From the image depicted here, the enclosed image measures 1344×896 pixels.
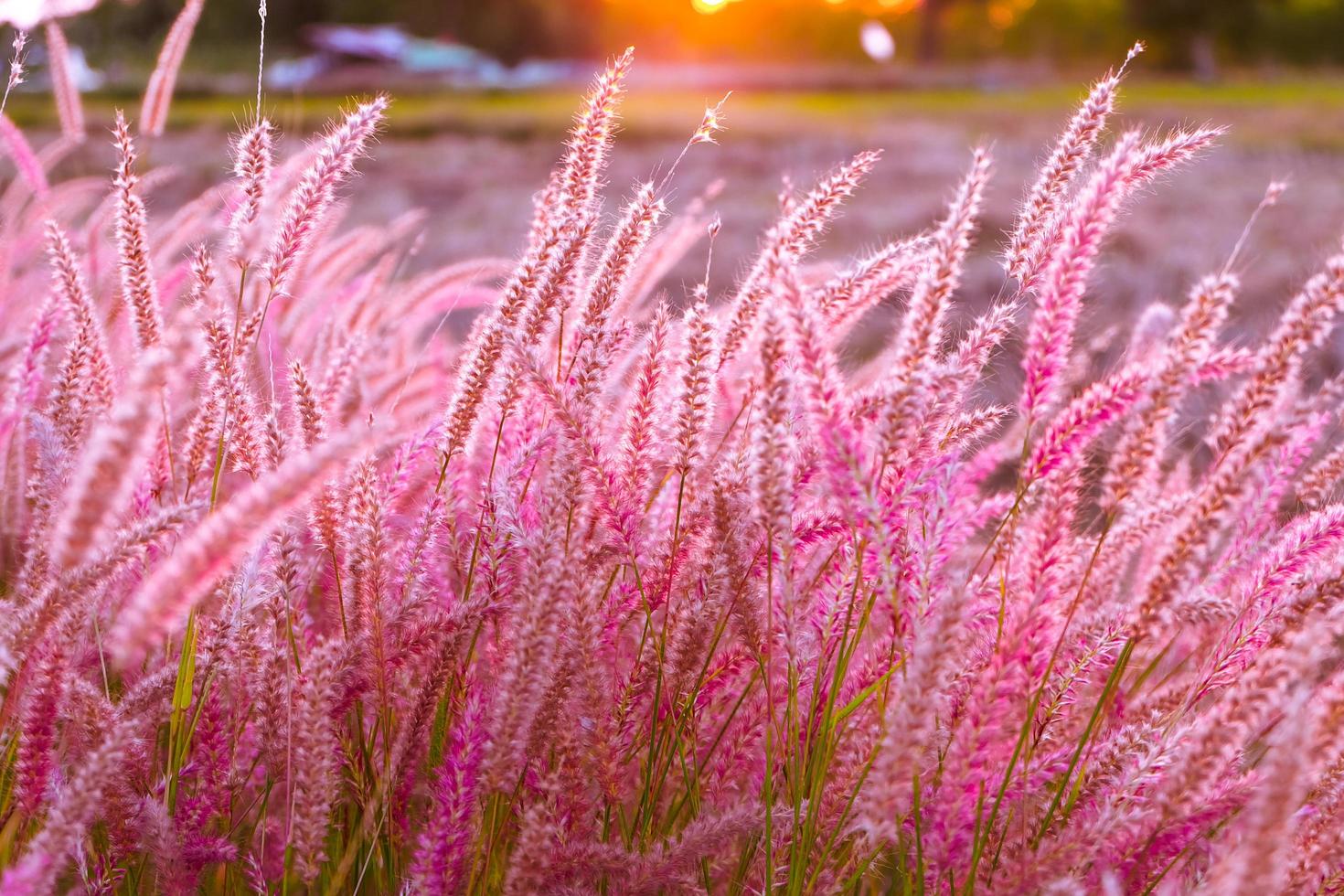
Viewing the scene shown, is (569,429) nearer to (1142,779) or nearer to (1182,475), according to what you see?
(1142,779)

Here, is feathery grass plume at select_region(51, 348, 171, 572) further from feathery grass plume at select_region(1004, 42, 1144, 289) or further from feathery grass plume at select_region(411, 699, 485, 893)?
feathery grass plume at select_region(1004, 42, 1144, 289)

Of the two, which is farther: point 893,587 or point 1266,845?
point 893,587

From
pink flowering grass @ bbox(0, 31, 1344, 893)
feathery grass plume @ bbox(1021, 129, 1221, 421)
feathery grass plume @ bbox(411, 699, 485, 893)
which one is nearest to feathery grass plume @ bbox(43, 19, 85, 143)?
pink flowering grass @ bbox(0, 31, 1344, 893)

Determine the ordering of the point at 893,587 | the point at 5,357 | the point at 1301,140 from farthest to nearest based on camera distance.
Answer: the point at 1301,140 < the point at 5,357 < the point at 893,587

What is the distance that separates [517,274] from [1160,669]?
1382 millimetres

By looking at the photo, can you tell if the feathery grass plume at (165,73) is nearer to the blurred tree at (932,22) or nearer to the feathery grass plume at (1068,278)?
the feathery grass plume at (1068,278)

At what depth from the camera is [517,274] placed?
1.48m

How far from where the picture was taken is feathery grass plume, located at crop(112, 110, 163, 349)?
4.71 ft

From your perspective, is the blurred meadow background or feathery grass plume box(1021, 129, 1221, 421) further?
the blurred meadow background

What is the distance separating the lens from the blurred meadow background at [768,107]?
8102 millimetres

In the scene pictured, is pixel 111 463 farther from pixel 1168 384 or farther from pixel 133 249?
pixel 1168 384

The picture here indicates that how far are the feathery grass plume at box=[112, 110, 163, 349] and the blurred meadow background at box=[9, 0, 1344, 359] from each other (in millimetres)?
186

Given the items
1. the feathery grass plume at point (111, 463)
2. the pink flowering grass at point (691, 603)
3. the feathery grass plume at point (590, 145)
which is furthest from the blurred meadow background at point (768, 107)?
the feathery grass plume at point (111, 463)

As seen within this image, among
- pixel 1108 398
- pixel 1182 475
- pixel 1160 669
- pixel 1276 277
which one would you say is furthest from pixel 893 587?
pixel 1276 277
